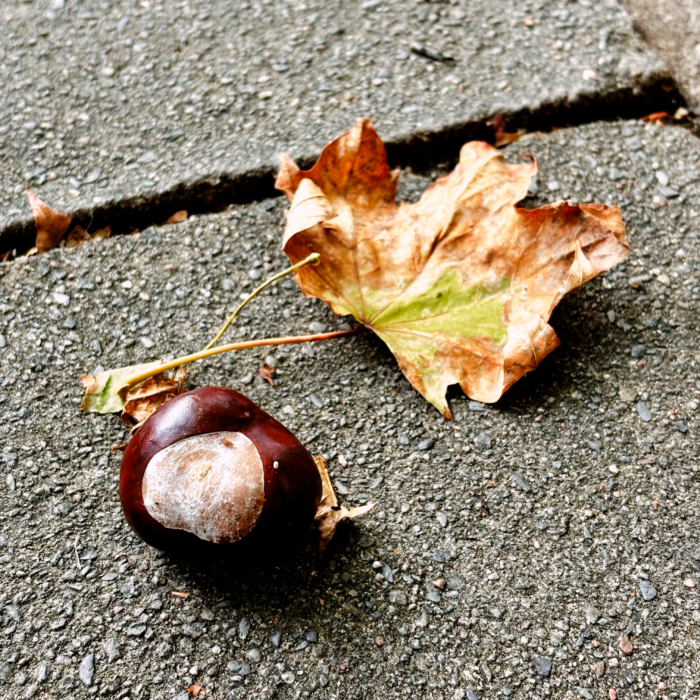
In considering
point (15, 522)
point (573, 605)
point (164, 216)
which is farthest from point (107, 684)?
point (164, 216)

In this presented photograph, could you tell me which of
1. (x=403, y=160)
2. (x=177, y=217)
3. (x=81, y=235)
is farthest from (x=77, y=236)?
(x=403, y=160)

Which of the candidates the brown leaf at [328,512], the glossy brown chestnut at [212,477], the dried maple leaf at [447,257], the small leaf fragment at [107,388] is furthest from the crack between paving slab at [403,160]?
the brown leaf at [328,512]

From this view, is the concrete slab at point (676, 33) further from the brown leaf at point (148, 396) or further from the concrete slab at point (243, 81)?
the brown leaf at point (148, 396)

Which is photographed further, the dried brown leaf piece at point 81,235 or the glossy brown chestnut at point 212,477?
the dried brown leaf piece at point 81,235

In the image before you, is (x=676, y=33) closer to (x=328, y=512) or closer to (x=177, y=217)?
(x=177, y=217)

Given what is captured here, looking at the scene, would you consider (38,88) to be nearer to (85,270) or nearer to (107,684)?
(85,270)

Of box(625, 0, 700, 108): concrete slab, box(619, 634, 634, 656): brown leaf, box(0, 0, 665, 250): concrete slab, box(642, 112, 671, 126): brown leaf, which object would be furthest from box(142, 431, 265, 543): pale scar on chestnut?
box(625, 0, 700, 108): concrete slab
